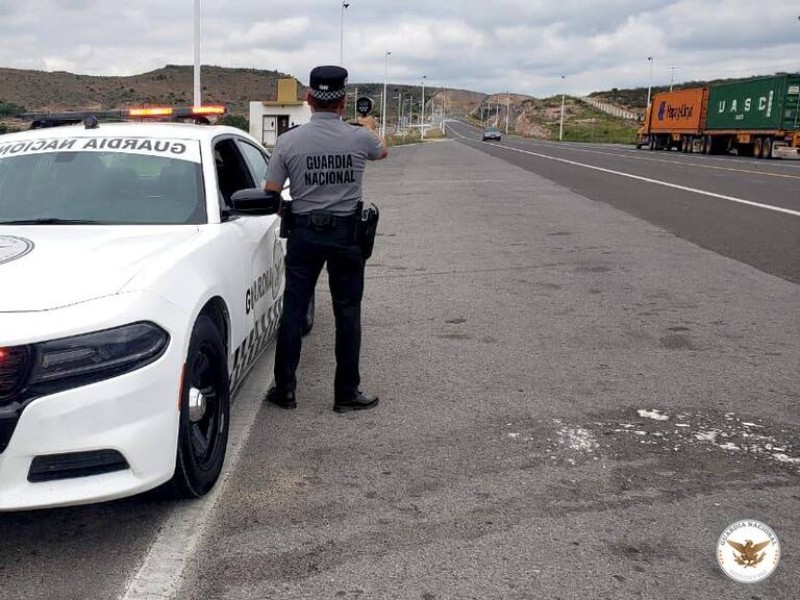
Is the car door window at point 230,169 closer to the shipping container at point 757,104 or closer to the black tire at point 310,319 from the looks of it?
the black tire at point 310,319

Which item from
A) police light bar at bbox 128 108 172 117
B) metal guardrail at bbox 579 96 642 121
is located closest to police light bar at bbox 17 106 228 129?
police light bar at bbox 128 108 172 117

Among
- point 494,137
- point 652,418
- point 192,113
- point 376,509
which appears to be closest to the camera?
point 376,509

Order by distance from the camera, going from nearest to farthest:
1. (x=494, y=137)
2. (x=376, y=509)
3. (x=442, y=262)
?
(x=376, y=509)
(x=442, y=262)
(x=494, y=137)

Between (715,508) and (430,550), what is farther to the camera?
(715,508)

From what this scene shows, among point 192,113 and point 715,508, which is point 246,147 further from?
point 715,508

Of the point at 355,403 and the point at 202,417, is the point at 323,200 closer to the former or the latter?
the point at 355,403

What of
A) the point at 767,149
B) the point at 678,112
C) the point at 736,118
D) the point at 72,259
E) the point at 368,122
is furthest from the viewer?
the point at 678,112

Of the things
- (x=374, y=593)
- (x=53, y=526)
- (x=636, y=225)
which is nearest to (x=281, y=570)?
(x=374, y=593)

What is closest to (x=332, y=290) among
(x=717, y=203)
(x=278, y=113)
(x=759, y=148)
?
(x=717, y=203)

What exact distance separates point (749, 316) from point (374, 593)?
5.30m

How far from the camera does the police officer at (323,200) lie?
4.64 meters

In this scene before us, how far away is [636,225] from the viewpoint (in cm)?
1327

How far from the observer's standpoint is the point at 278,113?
53.6 m

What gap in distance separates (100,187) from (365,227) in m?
1.41
